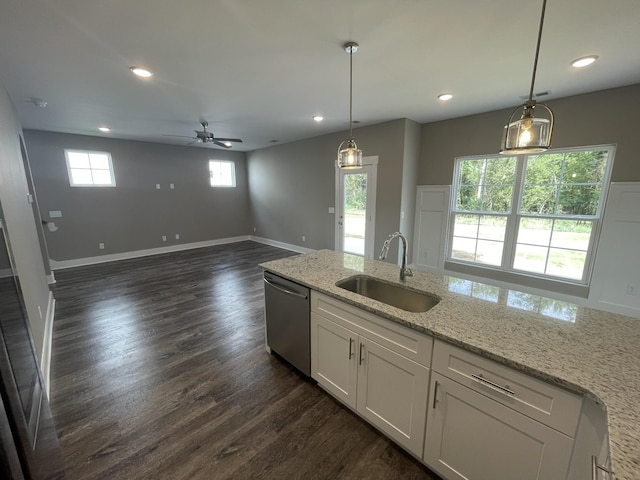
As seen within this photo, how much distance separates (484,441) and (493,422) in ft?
0.42

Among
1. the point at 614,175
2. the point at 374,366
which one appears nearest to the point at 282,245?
the point at 374,366

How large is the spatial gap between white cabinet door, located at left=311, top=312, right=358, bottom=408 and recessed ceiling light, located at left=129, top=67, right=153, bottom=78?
2698mm

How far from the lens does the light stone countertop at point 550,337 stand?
2.70 feet

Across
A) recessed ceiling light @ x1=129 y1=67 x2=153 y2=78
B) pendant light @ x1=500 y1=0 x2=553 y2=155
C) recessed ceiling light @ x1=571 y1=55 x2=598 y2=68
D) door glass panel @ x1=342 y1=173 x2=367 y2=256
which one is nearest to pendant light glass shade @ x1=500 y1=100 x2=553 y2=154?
pendant light @ x1=500 y1=0 x2=553 y2=155

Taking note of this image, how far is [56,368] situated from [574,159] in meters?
6.23

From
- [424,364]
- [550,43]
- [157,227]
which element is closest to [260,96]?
[550,43]

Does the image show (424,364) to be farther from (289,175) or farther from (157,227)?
(157,227)

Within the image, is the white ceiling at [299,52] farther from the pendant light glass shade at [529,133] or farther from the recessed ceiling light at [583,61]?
the pendant light glass shade at [529,133]

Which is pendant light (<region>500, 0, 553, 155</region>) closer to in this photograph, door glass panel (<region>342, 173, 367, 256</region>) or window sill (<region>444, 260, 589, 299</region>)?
window sill (<region>444, 260, 589, 299</region>)

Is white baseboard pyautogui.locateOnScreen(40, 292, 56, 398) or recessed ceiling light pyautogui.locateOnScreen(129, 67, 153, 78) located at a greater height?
recessed ceiling light pyautogui.locateOnScreen(129, 67, 153, 78)

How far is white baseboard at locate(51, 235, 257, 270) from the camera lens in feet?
17.4

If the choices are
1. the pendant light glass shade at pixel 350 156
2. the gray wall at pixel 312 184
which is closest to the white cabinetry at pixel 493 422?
the pendant light glass shade at pixel 350 156

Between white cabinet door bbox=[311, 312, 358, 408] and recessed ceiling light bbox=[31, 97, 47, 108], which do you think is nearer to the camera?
white cabinet door bbox=[311, 312, 358, 408]

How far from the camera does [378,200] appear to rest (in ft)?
15.3
